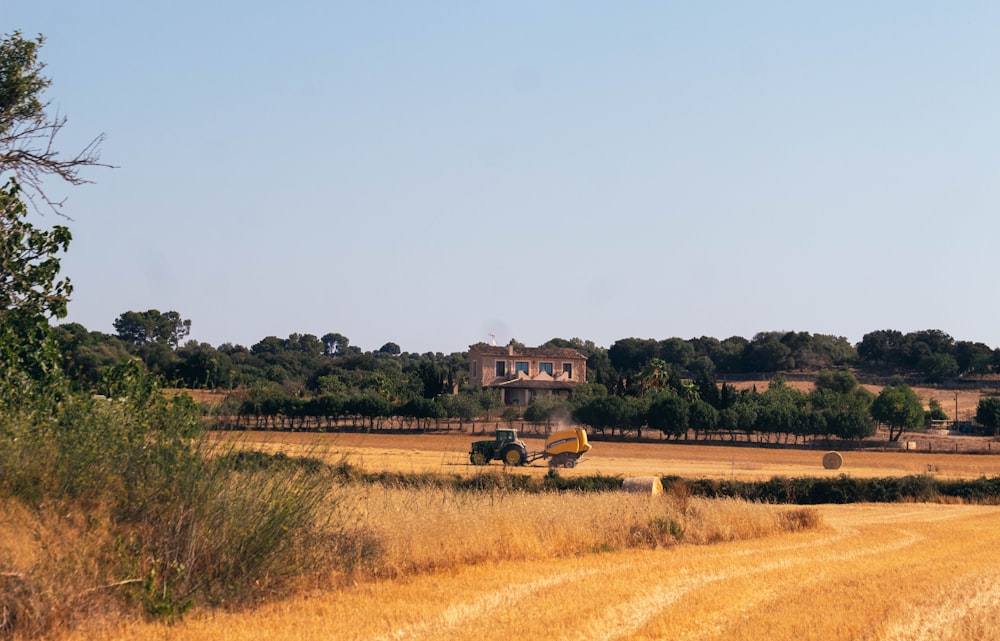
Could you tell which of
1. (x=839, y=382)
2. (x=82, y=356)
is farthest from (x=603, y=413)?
(x=82, y=356)

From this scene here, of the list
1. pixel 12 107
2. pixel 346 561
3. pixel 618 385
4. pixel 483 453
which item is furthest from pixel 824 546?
pixel 618 385

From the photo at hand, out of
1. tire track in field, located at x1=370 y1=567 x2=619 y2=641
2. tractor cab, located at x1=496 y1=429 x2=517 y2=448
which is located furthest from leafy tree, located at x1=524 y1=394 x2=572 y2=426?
tire track in field, located at x1=370 y1=567 x2=619 y2=641

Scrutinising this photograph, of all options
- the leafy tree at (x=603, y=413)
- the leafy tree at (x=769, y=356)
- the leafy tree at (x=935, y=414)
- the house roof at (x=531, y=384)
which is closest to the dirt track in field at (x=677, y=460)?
Answer: the leafy tree at (x=603, y=413)

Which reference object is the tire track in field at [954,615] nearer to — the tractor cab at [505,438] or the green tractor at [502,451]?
the green tractor at [502,451]

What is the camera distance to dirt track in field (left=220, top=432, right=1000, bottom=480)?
5025 centimetres

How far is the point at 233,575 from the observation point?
13703mm

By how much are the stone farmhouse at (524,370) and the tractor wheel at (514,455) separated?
61.7 metres

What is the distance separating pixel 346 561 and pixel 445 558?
2.20m

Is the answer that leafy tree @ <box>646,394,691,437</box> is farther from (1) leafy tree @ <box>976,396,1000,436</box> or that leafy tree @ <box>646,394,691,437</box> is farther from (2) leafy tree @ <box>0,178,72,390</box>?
(2) leafy tree @ <box>0,178,72,390</box>

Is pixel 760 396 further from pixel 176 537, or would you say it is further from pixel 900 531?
pixel 176 537

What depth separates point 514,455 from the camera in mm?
52750

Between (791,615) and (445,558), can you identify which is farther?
(445,558)

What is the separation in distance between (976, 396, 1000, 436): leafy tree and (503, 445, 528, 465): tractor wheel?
60.6 meters

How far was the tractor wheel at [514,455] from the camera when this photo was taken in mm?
52562
